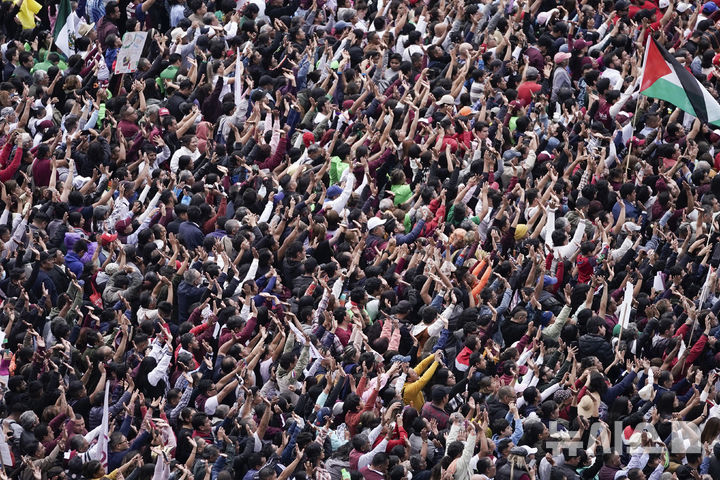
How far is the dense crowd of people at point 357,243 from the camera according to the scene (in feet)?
63.2

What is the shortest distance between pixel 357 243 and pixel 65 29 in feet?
20.5

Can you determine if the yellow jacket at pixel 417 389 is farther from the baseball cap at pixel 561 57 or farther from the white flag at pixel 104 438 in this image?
the baseball cap at pixel 561 57

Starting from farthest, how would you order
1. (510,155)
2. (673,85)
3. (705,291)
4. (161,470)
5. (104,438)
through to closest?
1. (510,155)
2. (673,85)
3. (705,291)
4. (104,438)
5. (161,470)

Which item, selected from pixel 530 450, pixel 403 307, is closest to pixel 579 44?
pixel 403 307

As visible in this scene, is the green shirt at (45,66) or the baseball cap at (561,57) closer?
the green shirt at (45,66)

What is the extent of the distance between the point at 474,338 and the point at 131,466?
4.25 metres

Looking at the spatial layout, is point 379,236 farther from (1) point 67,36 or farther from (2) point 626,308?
(1) point 67,36

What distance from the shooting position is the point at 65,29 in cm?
2622

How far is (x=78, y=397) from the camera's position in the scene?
1978 centimetres

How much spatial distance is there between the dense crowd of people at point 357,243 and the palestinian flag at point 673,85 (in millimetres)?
1423

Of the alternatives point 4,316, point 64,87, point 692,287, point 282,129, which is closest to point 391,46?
point 282,129

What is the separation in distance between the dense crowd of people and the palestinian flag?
142 cm

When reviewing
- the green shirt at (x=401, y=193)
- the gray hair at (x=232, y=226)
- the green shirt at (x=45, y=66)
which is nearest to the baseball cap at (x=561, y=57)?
the green shirt at (x=401, y=193)

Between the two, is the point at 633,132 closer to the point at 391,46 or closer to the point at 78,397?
the point at 391,46
